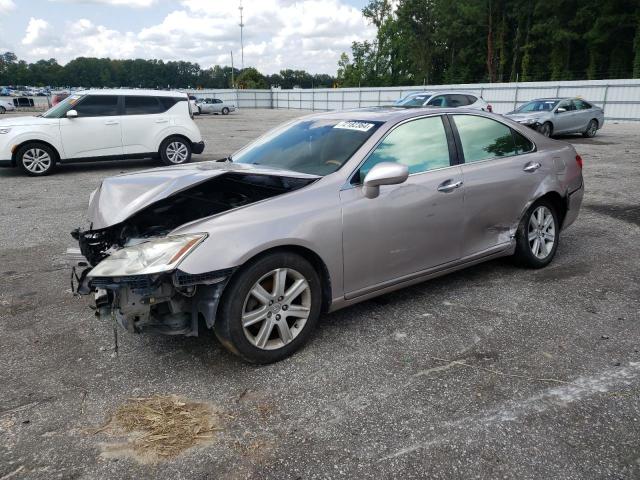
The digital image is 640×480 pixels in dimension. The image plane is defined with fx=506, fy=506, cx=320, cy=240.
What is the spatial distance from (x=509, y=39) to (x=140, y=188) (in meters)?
60.5

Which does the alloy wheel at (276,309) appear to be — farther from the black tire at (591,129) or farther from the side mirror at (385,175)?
the black tire at (591,129)

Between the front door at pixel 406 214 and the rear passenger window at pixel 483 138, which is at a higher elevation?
the rear passenger window at pixel 483 138

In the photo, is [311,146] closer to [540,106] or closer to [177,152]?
[177,152]

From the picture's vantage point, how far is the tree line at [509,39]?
4461 cm

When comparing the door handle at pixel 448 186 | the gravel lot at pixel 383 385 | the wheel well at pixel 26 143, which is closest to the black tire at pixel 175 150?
the wheel well at pixel 26 143

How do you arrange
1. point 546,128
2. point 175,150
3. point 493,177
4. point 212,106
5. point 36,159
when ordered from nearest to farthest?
point 493,177
point 36,159
point 175,150
point 546,128
point 212,106

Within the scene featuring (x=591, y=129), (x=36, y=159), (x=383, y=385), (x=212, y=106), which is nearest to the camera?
(x=383, y=385)

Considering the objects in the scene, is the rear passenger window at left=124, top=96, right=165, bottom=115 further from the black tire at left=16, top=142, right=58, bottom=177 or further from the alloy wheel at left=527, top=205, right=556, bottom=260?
the alloy wheel at left=527, top=205, right=556, bottom=260

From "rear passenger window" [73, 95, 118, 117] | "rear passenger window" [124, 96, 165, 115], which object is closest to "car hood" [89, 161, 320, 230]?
"rear passenger window" [73, 95, 118, 117]

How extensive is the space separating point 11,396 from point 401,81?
264 feet

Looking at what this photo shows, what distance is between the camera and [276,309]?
3137 mm

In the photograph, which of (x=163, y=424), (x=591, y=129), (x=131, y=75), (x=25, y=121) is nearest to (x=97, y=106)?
(x=25, y=121)

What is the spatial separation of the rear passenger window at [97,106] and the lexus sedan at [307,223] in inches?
307

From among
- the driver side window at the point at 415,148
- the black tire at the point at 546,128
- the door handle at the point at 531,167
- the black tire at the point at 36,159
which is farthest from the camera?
the black tire at the point at 546,128
